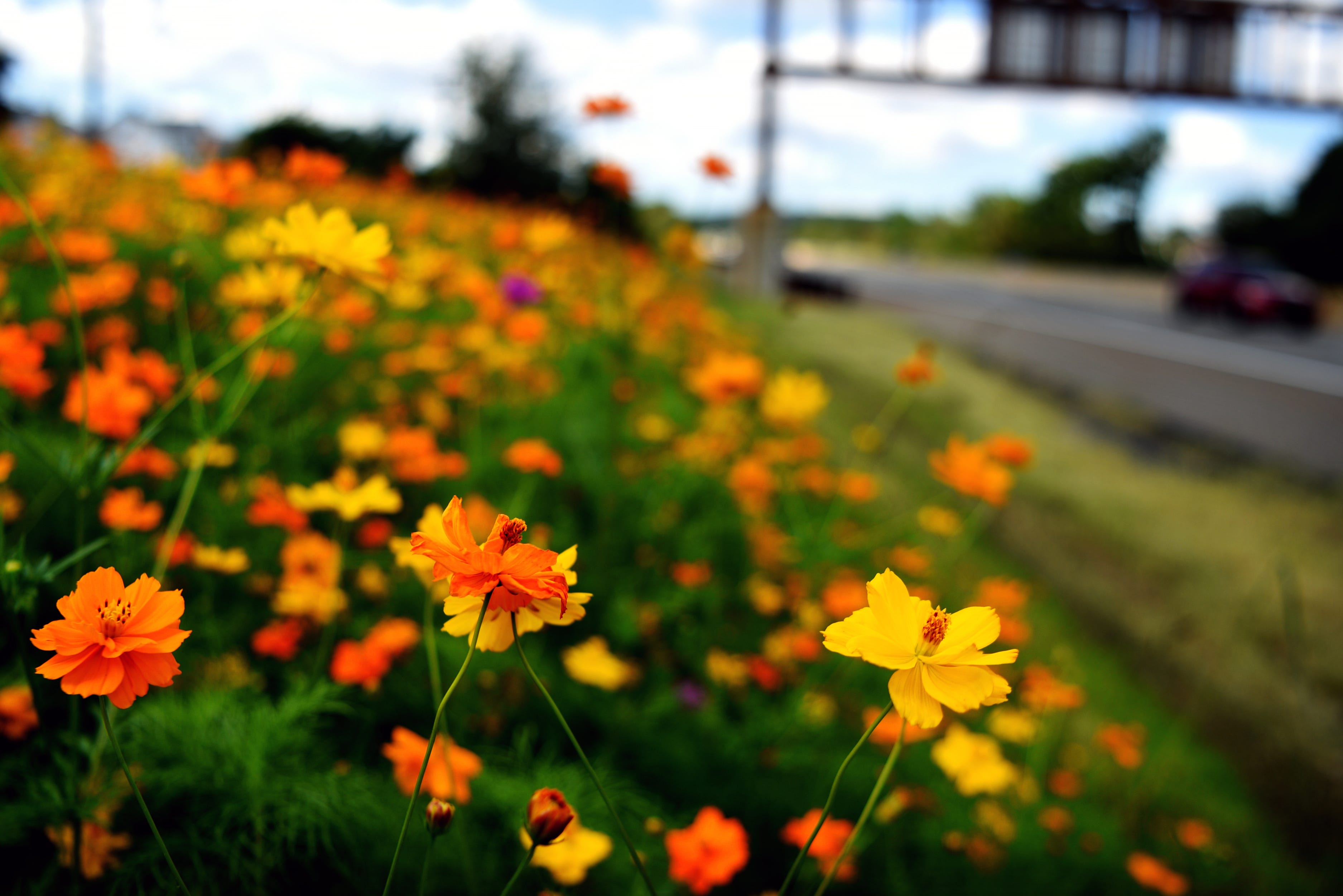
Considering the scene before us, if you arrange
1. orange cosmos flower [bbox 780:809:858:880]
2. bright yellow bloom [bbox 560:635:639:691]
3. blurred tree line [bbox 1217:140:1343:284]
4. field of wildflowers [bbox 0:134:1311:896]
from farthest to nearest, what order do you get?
blurred tree line [bbox 1217:140:1343:284]
bright yellow bloom [bbox 560:635:639:691]
orange cosmos flower [bbox 780:809:858:880]
field of wildflowers [bbox 0:134:1311:896]

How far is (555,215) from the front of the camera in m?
2.85

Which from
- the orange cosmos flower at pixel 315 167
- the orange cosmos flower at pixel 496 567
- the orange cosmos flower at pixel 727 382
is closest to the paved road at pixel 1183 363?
the orange cosmos flower at pixel 727 382

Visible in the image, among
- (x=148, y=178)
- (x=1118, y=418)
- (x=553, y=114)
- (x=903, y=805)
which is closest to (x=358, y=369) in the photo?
(x=903, y=805)

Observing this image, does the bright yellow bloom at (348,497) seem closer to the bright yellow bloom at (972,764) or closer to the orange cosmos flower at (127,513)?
the orange cosmos flower at (127,513)

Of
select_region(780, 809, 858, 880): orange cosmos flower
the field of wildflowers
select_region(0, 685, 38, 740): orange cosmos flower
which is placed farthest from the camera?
select_region(780, 809, 858, 880): orange cosmos flower

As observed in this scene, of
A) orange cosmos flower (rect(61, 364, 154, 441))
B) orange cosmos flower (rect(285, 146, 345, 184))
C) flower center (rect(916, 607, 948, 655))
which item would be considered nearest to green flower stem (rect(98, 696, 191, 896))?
flower center (rect(916, 607, 948, 655))

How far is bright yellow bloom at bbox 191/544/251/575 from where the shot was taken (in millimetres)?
880

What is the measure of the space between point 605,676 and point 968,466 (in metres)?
0.54

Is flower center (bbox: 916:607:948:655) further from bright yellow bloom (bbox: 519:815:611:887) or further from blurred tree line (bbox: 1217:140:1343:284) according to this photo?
blurred tree line (bbox: 1217:140:1343:284)

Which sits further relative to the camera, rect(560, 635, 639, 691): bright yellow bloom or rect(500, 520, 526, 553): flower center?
rect(560, 635, 639, 691): bright yellow bloom

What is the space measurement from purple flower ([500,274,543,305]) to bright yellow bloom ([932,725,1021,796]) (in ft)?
3.33

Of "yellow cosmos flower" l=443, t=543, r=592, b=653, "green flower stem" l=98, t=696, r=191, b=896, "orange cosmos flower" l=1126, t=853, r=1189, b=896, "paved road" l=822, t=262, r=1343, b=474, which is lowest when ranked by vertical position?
"paved road" l=822, t=262, r=1343, b=474

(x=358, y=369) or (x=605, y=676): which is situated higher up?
(x=358, y=369)

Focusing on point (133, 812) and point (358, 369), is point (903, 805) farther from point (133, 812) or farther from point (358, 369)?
point (358, 369)
